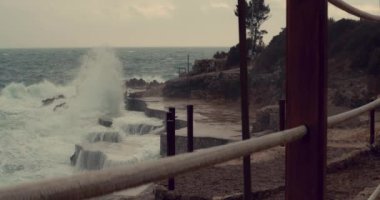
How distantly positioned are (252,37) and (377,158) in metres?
32.2

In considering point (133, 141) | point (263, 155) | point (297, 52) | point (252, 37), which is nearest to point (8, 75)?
point (252, 37)

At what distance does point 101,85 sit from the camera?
32.4 metres

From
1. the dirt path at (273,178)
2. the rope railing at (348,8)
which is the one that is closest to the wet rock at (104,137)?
the dirt path at (273,178)

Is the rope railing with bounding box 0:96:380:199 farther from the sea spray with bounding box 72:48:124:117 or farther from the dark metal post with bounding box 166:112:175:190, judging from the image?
the sea spray with bounding box 72:48:124:117

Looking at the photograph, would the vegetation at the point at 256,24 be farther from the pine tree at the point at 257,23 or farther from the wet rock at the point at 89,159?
the wet rock at the point at 89,159

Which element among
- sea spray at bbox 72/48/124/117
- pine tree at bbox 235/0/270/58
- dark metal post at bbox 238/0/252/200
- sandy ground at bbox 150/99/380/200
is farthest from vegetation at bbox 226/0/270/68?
dark metal post at bbox 238/0/252/200

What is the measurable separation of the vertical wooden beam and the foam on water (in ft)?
34.1

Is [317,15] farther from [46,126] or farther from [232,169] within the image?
[46,126]

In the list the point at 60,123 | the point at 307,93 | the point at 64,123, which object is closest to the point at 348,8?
the point at 307,93

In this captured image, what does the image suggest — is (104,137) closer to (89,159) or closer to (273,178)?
(89,159)

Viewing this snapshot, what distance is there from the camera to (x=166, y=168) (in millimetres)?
675

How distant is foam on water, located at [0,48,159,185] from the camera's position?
54.3 ft

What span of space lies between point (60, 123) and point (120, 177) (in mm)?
27538

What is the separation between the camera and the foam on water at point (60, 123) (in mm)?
16562
